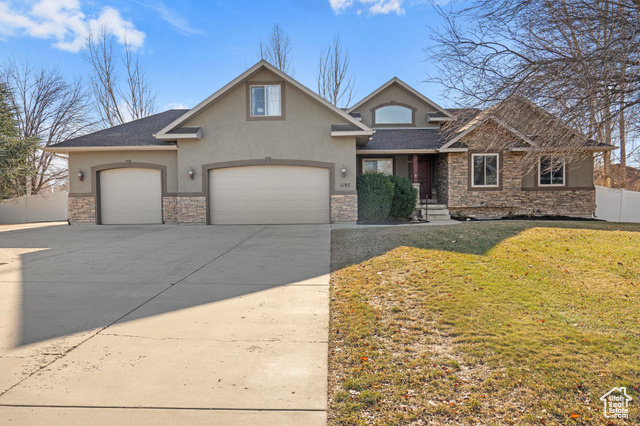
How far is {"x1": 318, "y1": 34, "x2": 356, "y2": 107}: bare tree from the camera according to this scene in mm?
28344

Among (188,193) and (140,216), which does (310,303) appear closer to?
(188,193)

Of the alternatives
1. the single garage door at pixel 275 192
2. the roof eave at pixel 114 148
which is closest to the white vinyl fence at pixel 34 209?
the roof eave at pixel 114 148

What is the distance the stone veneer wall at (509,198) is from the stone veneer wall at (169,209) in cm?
1160

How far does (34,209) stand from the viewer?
2059 cm

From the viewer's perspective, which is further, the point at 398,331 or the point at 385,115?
the point at 385,115

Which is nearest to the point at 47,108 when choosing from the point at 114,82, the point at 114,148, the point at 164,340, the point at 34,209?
the point at 114,82

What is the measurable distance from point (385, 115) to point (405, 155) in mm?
2983

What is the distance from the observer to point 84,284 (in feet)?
20.0

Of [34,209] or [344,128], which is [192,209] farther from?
[34,209]

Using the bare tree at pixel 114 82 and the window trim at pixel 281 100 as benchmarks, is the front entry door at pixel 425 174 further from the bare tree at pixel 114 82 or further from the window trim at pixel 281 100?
the bare tree at pixel 114 82

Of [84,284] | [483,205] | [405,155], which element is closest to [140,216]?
[84,284]

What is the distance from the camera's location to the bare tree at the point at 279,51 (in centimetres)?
2852

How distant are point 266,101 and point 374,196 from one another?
553 cm

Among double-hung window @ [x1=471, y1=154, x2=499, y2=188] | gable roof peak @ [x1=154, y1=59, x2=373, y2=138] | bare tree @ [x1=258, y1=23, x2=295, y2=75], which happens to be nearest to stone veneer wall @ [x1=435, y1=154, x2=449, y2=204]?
double-hung window @ [x1=471, y1=154, x2=499, y2=188]
